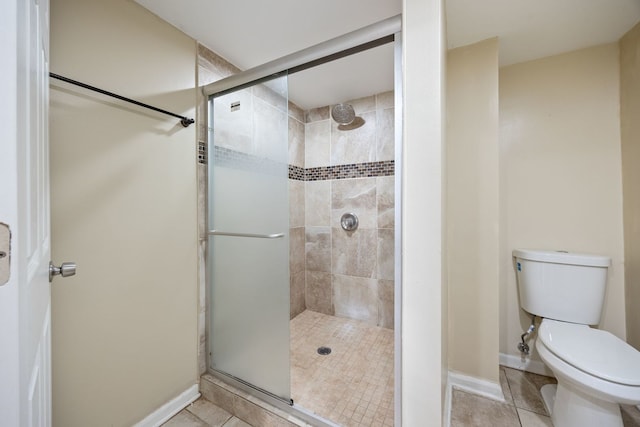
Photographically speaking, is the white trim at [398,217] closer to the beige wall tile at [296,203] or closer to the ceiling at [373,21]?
the ceiling at [373,21]

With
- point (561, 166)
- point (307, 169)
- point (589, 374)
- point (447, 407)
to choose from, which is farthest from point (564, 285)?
point (307, 169)

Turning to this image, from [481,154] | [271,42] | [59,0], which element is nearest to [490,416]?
[481,154]

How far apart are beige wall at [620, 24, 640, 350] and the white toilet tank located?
6.4 inches

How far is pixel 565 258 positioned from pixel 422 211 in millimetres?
1277

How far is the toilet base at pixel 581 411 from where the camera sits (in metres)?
1.11

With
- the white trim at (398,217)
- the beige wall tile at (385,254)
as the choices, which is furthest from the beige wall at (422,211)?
the beige wall tile at (385,254)

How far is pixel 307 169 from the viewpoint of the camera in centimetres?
267

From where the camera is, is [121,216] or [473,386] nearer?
[121,216]

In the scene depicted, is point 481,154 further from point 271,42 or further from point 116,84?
point 116,84

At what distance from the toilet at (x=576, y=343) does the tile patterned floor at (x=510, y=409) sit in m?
0.06

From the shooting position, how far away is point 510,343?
1787 mm

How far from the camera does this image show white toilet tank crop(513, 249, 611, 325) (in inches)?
57.1

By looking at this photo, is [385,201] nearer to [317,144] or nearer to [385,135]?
[385,135]

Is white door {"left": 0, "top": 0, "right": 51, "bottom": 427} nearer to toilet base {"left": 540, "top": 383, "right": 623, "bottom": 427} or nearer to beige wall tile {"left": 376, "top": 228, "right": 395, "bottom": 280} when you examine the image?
toilet base {"left": 540, "top": 383, "right": 623, "bottom": 427}
